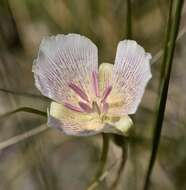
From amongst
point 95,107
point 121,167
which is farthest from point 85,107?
point 121,167

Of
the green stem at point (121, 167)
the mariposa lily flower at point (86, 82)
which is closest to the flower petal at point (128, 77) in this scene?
the mariposa lily flower at point (86, 82)

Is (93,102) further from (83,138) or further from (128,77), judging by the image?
(83,138)

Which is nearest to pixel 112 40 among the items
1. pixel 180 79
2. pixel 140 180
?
pixel 180 79

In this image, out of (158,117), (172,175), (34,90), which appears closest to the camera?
(158,117)

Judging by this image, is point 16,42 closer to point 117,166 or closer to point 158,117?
point 117,166

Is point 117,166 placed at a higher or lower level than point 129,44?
lower
